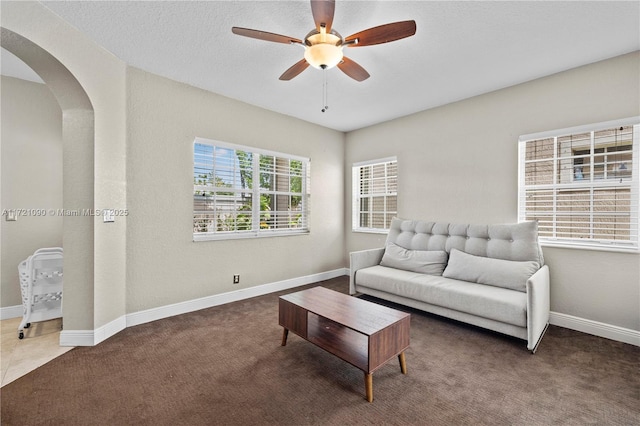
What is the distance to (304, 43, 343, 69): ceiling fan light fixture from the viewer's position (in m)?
1.88

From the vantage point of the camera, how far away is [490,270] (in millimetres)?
2979

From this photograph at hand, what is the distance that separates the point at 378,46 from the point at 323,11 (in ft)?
3.38

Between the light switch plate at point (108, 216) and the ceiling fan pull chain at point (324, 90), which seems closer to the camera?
the light switch plate at point (108, 216)

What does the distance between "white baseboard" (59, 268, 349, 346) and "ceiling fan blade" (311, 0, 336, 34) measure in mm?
3105

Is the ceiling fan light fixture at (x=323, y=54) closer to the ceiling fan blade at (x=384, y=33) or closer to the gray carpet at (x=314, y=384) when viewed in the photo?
the ceiling fan blade at (x=384, y=33)

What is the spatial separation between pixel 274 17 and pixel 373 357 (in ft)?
8.33

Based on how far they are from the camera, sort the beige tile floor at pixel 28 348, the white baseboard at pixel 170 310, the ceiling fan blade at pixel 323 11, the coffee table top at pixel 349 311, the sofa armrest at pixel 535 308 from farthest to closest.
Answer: the white baseboard at pixel 170 310
the sofa armrest at pixel 535 308
the beige tile floor at pixel 28 348
the coffee table top at pixel 349 311
the ceiling fan blade at pixel 323 11

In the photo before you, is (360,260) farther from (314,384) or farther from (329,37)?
(329,37)

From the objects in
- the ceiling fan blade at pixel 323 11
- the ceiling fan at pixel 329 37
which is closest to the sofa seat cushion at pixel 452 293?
the ceiling fan at pixel 329 37

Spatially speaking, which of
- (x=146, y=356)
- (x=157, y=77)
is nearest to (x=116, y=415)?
(x=146, y=356)

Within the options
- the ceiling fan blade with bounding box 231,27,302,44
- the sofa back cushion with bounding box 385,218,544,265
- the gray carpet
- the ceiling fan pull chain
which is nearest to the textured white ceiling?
the ceiling fan pull chain

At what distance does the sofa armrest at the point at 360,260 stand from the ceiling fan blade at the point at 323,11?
2686 mm

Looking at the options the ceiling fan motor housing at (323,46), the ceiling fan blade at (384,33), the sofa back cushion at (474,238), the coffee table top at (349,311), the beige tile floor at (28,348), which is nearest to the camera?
the ceiling fan blade at (384,33)

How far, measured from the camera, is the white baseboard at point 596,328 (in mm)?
2566
